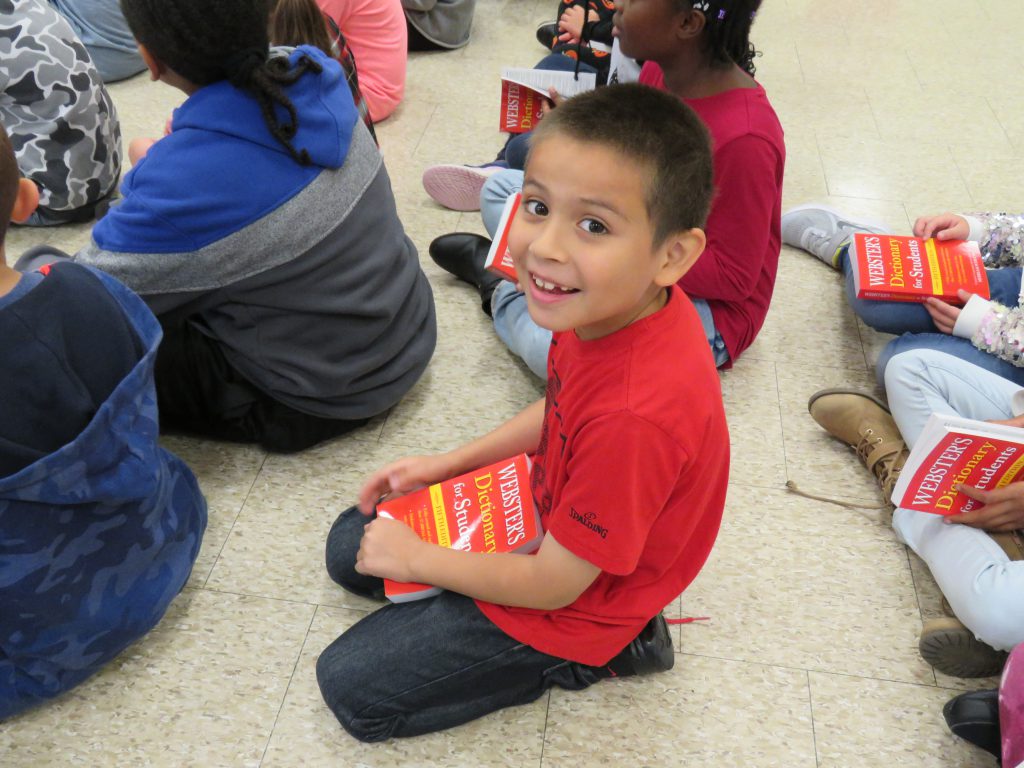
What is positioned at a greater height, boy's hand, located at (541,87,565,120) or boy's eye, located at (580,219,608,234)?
boy's eye, located at (580,219,608,234)

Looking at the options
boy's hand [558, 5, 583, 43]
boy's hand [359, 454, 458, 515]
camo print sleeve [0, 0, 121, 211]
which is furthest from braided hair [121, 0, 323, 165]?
boy's hand [558, 5, 583, 43]

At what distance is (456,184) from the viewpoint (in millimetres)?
2203

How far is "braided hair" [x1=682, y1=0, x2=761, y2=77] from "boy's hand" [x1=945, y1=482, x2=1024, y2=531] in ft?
2.70

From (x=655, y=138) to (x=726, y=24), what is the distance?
0.74 m

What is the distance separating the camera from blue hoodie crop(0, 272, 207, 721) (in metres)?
1.04

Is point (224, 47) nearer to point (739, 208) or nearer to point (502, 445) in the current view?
point (502, 445)

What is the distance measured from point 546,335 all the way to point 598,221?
82 cm

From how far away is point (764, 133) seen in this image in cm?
149

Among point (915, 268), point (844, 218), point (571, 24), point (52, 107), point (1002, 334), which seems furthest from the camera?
point (571, 24)

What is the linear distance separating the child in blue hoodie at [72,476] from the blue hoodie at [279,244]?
0.60 feet

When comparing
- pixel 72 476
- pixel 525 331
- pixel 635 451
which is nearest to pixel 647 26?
pixel 525 331

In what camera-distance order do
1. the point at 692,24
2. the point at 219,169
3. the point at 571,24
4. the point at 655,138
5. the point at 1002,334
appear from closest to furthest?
the point at 655,138 → the point at 219,169 → the point at 692,24 → the point at 1002,334 → the point at 571,24

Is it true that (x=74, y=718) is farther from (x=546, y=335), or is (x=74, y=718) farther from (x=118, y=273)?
(x=546, y=335)

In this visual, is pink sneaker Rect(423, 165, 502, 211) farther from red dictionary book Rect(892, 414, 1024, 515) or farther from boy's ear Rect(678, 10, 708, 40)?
red dictionary book Rect(892, 414, 1024, 515)
